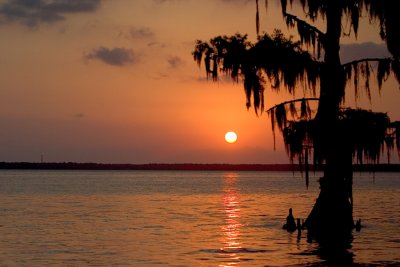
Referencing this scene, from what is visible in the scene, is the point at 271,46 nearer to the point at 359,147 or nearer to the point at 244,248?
the point at 359,147

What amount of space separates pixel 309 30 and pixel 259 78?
3.06m

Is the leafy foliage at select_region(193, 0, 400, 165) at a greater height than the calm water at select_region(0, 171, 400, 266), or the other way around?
the leafy foliage at select_region(193, 0, 400, 165)

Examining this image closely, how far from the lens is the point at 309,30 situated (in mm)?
33156

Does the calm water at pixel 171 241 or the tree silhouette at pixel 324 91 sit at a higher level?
the tree silhouette at pixel 324 91

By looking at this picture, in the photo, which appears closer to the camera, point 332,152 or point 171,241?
point 332,152

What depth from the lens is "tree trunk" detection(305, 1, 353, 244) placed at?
32.2 meters

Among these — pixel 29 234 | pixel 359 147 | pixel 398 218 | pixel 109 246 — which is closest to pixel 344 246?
pixel 359 147

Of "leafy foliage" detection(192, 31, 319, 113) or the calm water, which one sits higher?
"leafy foliage" detection(192, 31, 319, 113)

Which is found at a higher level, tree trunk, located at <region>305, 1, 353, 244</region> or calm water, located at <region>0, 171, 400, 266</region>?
tree trunk, located at <region>305, 1, 353, 244</region>

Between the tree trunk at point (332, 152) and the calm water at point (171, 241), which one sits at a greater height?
the tree trunk at point (332, 152)

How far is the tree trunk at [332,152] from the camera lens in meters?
32.2

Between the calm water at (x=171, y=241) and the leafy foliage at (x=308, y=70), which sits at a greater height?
the leafy foliage at (x=308, y=70)

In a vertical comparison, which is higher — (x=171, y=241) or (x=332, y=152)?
(x=332, y=152)

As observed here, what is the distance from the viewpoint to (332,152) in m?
32.4
